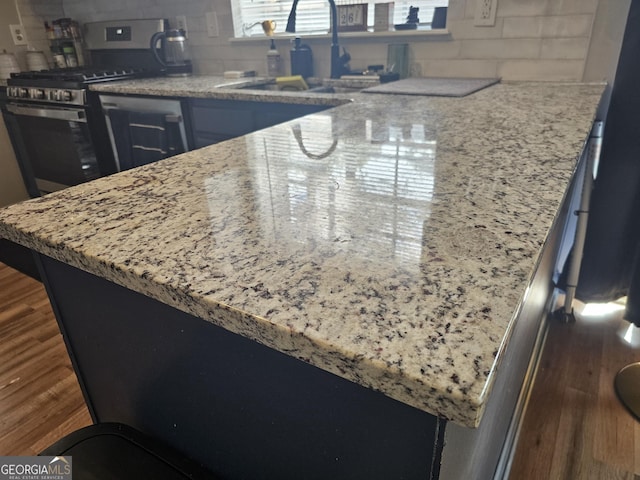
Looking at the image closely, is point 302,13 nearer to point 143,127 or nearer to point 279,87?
point 279,87

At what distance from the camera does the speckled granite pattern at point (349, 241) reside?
370 millimetres

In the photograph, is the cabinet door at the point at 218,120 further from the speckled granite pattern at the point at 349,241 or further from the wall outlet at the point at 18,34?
the wall outlet at the point at 18,34


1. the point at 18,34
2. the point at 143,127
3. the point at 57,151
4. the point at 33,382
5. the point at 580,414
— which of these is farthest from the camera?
→ the point at 18,34

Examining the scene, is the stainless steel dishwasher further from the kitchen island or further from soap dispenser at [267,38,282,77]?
the kitchen island

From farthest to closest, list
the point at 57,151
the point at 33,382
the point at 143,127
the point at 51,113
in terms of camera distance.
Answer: the point at 57,151 < the point at 51,113 < the point at 143,127 < the point at 33,382

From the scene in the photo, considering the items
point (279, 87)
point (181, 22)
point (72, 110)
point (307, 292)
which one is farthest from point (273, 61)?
point (307, 292)

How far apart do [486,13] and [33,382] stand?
7.61 ft

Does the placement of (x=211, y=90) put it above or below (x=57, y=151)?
above

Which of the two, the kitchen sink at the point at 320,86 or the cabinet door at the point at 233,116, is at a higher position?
the kitchen sink at the point at 320,86

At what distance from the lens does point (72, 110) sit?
8.28ft

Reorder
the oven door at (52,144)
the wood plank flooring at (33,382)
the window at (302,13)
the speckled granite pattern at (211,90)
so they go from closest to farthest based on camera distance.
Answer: the wood plank flooring at (33,382) < the speckled granite pattern at (211,90) < the window at (302,13) < the oven door at (52,144)

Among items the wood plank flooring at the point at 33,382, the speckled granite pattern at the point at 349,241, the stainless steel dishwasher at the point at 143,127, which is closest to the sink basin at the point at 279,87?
the stainless steel dishwasher at the point at 143,127

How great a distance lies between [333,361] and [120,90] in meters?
2.42

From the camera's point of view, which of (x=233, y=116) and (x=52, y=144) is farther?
(x=52, y=144)
